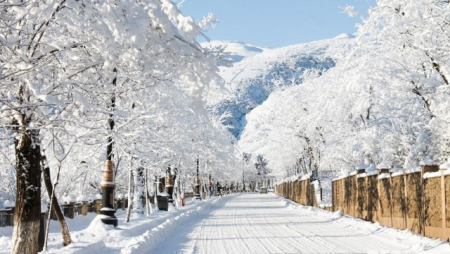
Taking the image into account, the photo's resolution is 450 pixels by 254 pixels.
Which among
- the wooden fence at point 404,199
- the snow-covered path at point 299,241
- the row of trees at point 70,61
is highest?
the row of trees at point 70,61

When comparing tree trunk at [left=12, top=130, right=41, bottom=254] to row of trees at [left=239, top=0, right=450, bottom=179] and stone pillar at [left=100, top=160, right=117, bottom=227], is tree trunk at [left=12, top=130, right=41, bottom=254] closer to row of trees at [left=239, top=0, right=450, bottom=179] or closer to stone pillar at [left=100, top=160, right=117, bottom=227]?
stone pillar at [left=100, top=160, right=117, bottom=227]

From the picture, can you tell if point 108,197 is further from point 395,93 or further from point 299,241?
point 395,93

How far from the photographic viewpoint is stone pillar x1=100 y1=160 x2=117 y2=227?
17609 mm

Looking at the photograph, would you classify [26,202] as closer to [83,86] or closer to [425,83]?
[83,86]

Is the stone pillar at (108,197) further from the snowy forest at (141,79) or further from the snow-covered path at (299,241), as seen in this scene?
the snow-covered path at (299,241)

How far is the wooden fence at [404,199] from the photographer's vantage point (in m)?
13.5

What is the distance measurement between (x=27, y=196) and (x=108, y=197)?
333 inches

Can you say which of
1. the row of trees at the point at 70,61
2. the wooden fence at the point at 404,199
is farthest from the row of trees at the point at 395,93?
the row of trees at the point at 70,61

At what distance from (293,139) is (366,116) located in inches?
836

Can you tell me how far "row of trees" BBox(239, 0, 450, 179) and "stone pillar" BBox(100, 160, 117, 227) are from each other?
28.7 ft

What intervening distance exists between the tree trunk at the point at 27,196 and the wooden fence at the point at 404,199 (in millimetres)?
9579

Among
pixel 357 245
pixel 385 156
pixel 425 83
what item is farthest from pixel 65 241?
pixel 385 156

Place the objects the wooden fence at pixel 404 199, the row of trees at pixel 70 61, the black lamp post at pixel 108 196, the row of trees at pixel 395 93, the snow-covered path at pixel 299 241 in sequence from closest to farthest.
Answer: the row of trees at pixel 70 61, the snow-covered path at pixel 299 241, the wooden fence at pixel 404 199, the row of trees at pixel 395 93, the black lamp post at pixel 108 196

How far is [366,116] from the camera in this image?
32844mm
